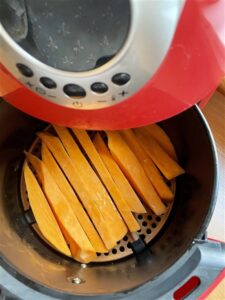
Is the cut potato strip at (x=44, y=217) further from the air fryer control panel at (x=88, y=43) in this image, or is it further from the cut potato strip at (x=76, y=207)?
the air fryer control panel at (x=88, y=43)

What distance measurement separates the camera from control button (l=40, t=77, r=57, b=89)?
0.43 m

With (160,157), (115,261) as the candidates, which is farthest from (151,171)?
(115,261)

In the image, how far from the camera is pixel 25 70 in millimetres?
429

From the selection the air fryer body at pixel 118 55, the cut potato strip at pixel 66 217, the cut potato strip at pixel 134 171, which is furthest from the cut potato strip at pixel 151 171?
the air fryer body at pixel 118 55

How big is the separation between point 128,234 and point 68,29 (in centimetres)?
36

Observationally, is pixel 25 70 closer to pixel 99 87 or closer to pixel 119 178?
pixel 99 87

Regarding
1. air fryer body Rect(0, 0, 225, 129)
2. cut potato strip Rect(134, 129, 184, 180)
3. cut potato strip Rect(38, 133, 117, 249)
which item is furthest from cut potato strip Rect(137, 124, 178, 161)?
air fryer body Rect(0, 0, 225, 129)

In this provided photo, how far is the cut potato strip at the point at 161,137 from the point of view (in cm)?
69

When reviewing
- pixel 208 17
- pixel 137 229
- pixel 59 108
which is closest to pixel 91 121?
pixel 59 108

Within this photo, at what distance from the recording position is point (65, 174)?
665 mm

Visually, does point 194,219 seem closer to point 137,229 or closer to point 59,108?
point 137,229

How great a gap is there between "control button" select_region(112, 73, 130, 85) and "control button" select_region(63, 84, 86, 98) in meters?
0.03

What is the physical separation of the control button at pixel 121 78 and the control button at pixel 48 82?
0.05 meters

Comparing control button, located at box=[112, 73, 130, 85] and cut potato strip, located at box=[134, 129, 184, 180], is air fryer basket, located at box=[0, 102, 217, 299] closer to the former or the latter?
cut potato strip, located at box=[134, 129, 184, 180]
